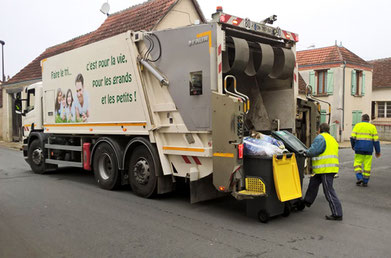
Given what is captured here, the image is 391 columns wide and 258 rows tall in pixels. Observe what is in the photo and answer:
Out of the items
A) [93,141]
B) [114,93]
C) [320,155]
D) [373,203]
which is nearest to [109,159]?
[93,141]

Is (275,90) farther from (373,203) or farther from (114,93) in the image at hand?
(114,93)

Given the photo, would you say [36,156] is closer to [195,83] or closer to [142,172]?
[142,172]

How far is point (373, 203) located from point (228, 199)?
2.58m

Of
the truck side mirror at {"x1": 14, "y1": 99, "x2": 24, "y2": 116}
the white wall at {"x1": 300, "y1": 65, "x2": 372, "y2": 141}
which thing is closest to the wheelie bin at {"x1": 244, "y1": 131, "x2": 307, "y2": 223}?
the truck side mirror at {"x1": 14, "y1": 99, "x2": 24, "y2": 116}

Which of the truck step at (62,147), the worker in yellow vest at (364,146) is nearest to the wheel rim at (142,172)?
the truck step at (62,147)

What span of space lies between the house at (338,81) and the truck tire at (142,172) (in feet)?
55.9

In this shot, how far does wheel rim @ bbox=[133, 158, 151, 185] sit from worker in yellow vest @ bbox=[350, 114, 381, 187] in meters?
4.59

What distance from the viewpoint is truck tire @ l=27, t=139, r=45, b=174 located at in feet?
31.5

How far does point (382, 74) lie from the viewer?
28.9 meters

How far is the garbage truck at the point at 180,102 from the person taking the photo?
→ 529cm

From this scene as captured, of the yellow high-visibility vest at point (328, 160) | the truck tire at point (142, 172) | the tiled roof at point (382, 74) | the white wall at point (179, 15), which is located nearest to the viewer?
the yellow high-visibility vest at point (328, 160)

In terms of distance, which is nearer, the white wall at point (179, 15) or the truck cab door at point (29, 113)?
the truck cab door at point (29, 113)

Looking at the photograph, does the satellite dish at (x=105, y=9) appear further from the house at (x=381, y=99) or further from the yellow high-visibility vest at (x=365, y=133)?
the house at (x=381, y=99)

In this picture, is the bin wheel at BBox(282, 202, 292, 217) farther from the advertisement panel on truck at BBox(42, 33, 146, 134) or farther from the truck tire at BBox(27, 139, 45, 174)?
the truck tire at BBox(27, 139, 45, 174)
